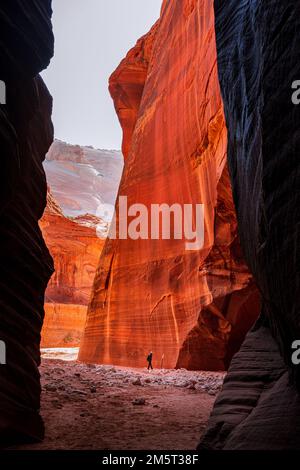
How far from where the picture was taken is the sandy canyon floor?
5.08 meters

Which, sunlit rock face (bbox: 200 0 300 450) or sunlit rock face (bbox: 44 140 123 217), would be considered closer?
sunlit rock face (bbox: 200 0 300 450)

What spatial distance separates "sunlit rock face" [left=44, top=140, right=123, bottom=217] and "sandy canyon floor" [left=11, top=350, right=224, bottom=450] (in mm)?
55521

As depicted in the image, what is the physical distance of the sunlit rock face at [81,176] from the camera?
223ft

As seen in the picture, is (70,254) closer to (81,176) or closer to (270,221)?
(81,176)

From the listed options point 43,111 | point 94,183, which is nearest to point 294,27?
point 43,111

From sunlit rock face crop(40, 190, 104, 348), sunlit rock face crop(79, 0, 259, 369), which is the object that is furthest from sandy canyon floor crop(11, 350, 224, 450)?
sunlit rock face crop(40, 190, 104, 348)

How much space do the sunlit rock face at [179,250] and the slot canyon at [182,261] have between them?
0.07 meters

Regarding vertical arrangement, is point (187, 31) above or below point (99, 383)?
above

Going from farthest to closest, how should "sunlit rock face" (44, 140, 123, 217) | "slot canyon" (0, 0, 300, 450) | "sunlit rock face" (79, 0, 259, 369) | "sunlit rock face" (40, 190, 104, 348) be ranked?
"sunlit rock face" (44, 140, 123, 217)
"sunlit rock face" (40, 190, 104, 348)
"sunlit rock face" (79, 0, 259, 369)
"slot canyon" (0, 0, 300, 450)

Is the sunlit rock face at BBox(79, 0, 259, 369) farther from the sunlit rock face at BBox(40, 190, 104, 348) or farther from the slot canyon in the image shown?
the sunlit rock face at BBox(40, 190, 104, 348)

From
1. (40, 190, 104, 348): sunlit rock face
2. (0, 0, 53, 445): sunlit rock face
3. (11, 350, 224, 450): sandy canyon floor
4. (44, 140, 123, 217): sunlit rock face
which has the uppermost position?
(44, 140, 123, 217): sunlit rock face
